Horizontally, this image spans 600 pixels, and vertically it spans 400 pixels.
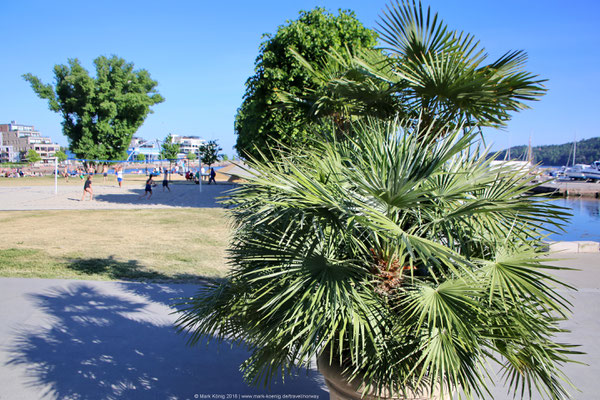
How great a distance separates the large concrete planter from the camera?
2551 mm

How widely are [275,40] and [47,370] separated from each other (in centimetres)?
1230

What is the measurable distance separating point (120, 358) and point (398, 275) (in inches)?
115

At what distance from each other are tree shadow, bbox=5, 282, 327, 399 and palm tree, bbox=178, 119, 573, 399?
1.16m

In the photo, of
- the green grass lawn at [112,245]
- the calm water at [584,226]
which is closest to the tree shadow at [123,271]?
the green grass lawn at [112,245]

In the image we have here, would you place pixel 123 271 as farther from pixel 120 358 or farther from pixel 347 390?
pixel 347 390

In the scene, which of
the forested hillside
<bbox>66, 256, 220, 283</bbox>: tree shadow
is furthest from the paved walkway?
the forested hillside

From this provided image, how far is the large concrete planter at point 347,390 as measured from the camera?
8.37 ft

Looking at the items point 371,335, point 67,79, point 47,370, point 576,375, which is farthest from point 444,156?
point 67,79

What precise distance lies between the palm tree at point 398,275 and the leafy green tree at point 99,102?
44230 millimetres

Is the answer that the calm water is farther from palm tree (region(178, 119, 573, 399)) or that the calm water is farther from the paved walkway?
palm tree (region(178, 119, 573, 399))

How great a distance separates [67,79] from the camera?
4125 cm

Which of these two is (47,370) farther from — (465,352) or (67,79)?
(67,79)

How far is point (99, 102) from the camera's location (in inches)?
1673

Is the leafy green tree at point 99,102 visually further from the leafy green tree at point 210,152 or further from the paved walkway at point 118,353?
the paved walkway at point 118,353
